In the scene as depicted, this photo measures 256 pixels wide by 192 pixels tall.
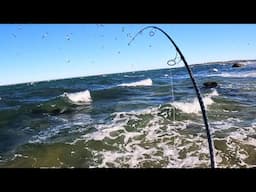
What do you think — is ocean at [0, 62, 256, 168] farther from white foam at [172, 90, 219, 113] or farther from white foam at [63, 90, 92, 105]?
white foam at [63, 90, 92, 105]

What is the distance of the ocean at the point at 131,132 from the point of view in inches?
165

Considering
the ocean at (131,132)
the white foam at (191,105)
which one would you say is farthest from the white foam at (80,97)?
the white foam at (191,105)

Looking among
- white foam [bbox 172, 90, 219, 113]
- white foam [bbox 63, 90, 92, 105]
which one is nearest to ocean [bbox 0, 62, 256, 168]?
white foam [bbox 172, 90, 219, 113]

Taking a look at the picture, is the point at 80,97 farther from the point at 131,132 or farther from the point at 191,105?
the point at 131,132

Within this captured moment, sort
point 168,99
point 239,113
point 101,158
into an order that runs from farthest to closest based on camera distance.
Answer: point 168,99 → point 239,113 → point 101,158

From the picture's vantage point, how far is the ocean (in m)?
4.18

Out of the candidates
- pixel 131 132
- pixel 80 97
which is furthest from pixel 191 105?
pixel 80 97

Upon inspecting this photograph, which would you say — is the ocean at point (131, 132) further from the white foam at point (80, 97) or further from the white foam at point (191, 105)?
the white foam at point (80, 97)

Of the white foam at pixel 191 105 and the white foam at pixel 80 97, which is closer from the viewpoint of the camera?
the white foam at pixel 191 105

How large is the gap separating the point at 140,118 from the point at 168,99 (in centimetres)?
209
